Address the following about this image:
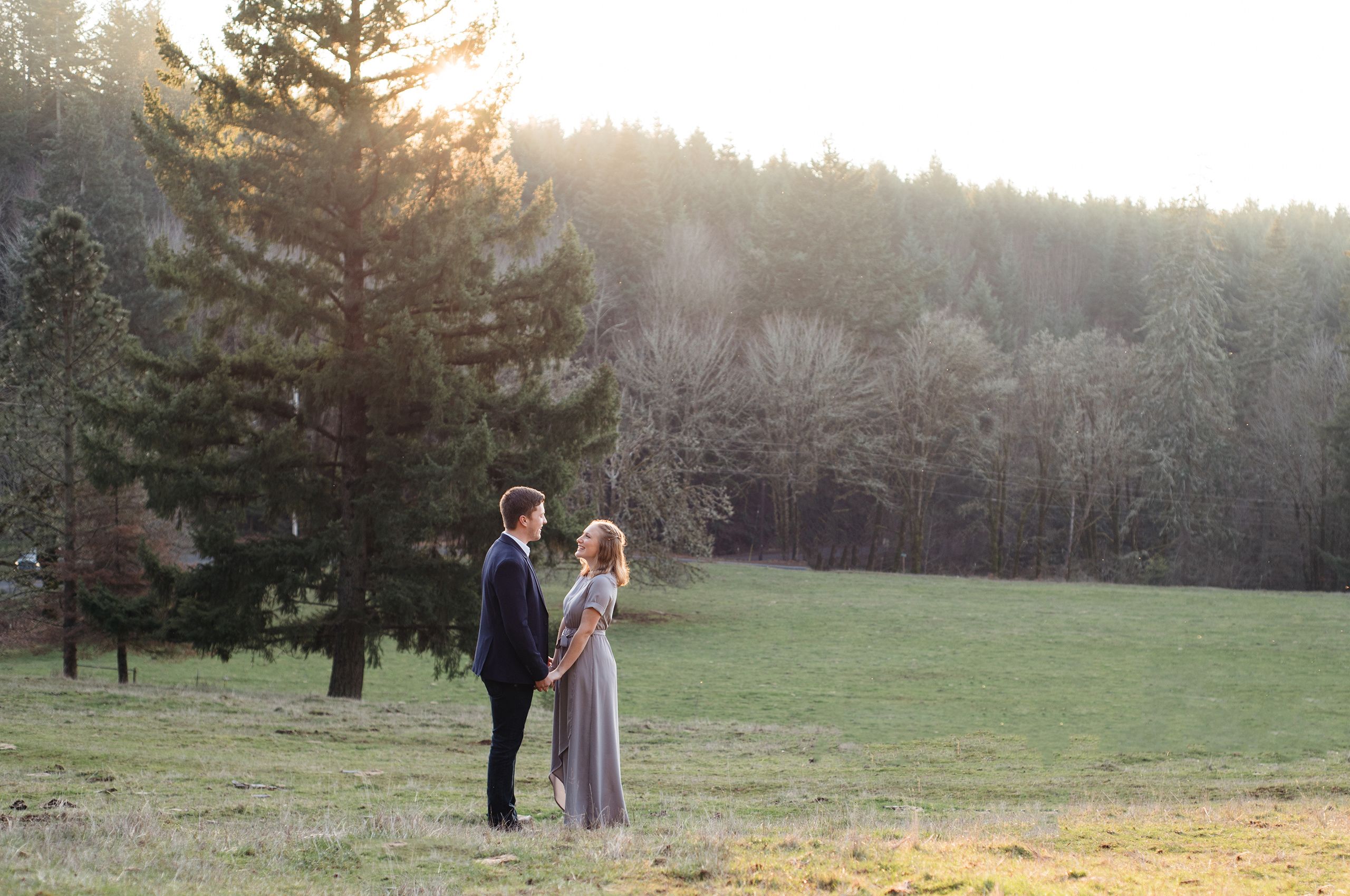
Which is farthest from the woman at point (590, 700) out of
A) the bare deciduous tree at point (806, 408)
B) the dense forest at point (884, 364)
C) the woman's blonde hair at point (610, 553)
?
the bare deciduous tree at point (806, 408)

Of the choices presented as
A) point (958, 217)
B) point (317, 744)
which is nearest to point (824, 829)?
point (317, 744)

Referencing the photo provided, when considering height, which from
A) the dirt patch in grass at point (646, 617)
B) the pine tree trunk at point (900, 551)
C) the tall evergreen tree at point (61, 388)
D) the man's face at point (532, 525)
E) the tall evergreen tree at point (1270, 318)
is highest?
the tall evergreen tree at point (1270, 318)

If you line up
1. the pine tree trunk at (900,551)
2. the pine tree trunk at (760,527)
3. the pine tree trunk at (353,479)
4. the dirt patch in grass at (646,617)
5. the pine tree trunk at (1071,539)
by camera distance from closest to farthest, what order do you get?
the pine tree trunk at (353,479)
the dirt patch in grass at (646,617)
the pine tree trunk at (1071,539)
the pine tree trunk at (900,551)
the pine tree trunk at (760,527)

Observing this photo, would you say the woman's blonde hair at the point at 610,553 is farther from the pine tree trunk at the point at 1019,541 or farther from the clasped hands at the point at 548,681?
the pine tree trunk at the point at 1019,541

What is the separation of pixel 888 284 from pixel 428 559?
51228mm

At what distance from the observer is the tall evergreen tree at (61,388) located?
73.5 ft

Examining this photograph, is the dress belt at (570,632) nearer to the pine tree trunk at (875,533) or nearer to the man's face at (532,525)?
the man's face at (532,525)

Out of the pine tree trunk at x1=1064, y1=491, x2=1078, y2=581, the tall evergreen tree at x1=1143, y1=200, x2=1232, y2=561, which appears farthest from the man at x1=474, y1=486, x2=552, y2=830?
→ the tall evergreen tree at x1=1143, y1=200, x2=1232, y2=561

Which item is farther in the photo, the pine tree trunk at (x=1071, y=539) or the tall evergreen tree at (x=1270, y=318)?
the tall evergreen tree at (x=1270, y=318)

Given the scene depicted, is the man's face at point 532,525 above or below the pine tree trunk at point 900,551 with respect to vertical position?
above

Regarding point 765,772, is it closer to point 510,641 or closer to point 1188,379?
point 510,641

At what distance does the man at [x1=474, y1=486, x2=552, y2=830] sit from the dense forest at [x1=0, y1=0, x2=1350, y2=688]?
34646 millimetres

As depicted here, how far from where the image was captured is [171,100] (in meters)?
56.8

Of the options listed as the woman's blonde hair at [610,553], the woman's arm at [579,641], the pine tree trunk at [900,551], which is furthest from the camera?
the pine tree trunk at [900,551]
